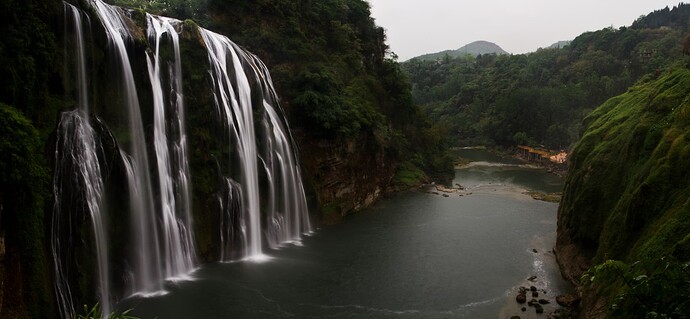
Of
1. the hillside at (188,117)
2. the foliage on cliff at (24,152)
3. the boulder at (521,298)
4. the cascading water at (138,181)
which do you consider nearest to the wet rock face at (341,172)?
the hillside at (188,117)

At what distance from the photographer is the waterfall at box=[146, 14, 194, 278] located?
17.8 meters

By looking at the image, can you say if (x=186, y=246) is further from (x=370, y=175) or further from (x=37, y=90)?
(x=370, y=175)

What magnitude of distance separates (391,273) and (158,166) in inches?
Answer: 377

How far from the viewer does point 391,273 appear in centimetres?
1964

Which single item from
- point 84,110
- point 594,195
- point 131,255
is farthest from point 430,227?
point 84,110

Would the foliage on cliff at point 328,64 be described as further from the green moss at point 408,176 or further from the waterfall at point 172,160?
the waterfall at point 172,160

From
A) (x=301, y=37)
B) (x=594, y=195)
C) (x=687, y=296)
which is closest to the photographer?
(x=687, y=296)

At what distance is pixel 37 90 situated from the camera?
13.0m

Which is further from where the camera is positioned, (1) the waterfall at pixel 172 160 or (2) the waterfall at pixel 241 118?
(2) the waterfall at pixel 241 118

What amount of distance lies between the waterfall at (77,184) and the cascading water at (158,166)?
0.03 metres

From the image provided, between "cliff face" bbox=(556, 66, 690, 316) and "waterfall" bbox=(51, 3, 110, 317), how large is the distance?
13417mm

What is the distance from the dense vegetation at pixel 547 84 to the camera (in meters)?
68.9

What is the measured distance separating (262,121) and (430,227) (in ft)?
35.6

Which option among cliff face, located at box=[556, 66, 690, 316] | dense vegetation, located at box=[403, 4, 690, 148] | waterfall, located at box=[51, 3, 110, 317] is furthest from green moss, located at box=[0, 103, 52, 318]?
dense vegetation, located at box=[403, 4, 690, 148]
